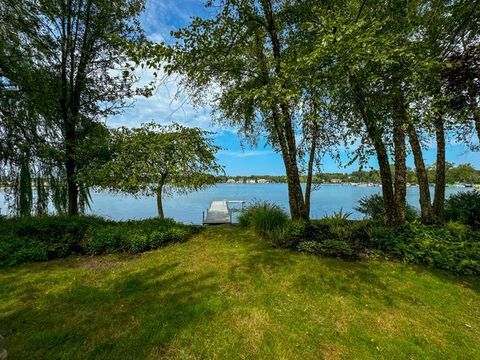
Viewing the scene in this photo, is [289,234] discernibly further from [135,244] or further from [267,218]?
[135,244]

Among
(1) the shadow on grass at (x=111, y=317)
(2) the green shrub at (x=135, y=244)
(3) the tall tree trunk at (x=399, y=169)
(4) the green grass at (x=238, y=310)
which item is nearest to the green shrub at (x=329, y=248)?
(4) the green grass at (x=238, y=310)

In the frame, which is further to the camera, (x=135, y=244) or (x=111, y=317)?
(x=135, y=244)

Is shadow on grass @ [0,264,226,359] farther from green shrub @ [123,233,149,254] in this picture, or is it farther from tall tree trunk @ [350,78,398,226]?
tall tree trunk @ [350,78,398,226]

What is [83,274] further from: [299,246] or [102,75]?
[102,75]

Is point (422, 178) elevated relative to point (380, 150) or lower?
lower

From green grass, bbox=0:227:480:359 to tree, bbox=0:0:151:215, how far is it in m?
3.86

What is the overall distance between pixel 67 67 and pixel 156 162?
4274 mm

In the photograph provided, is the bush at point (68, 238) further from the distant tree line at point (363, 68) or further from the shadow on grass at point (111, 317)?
the distant tree line at point (363, 68)

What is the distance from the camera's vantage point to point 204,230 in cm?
783

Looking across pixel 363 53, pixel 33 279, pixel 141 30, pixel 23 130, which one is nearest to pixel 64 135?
pixel 23 130

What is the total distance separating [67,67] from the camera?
7957mm

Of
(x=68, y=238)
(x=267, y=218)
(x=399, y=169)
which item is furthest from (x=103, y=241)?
(x=399, y=169)

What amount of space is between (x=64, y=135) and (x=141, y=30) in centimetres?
439

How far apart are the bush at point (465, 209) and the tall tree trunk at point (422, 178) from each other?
1.26 meters
